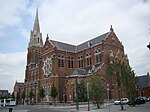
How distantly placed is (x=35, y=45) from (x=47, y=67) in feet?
88.6

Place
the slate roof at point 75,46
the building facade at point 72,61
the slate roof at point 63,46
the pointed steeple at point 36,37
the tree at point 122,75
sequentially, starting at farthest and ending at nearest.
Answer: the pointed steeple at point 36,37 → the slate roof at point 63,46 → the slate roof at point 75,46 → the building facade at point 72,61 → the tree at point 122,75

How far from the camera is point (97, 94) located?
3856 centimetres

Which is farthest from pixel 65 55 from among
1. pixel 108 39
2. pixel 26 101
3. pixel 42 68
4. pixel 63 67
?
pixel 26 101

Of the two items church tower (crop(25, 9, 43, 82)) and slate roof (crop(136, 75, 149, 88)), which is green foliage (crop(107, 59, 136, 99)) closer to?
slate roof (crop(136, 75, 149, 88))

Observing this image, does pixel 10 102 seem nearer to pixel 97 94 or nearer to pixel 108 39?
pixel 108 39

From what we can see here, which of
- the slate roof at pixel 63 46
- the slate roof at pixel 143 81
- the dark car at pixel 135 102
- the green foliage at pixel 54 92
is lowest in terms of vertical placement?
the dark car at pixel 135 102

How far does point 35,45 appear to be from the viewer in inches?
3807

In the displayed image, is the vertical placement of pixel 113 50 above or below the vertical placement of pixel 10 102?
above

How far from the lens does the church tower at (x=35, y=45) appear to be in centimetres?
9593

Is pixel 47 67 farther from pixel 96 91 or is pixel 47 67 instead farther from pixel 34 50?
pixel 96 91

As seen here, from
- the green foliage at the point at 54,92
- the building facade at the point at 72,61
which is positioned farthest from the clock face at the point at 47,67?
Result: the green foliage at the point at 54,92

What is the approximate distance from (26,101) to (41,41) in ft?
95.8

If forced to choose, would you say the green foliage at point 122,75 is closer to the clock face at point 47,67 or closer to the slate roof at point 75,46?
the slate roof at point 75,46

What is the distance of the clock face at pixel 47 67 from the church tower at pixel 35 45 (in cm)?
2234
